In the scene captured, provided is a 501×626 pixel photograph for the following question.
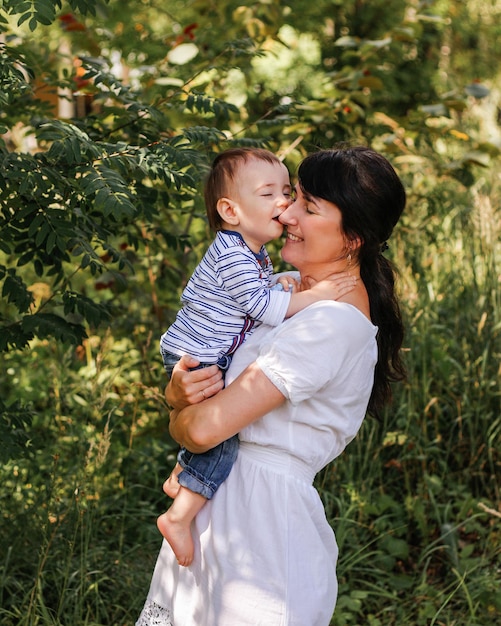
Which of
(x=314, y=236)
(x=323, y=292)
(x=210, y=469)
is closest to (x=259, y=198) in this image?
(x=314, y=236)

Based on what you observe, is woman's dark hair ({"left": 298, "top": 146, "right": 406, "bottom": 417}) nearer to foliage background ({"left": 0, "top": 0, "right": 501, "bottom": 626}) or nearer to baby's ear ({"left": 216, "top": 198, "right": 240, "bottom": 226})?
baby's ear ({"left": 216, "top": 198, "right": 240, "bottom": 226})

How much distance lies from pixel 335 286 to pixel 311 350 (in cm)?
24

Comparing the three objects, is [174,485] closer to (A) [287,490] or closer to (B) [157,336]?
(A) [287,490]

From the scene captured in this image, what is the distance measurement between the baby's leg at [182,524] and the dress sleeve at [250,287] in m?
0.49

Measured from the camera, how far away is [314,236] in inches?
85.9

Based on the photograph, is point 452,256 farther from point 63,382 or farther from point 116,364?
point 63,382

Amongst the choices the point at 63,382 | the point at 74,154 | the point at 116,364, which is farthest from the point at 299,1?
the point at 74,154

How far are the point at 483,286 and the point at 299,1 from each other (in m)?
5.66

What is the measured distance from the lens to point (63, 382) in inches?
155

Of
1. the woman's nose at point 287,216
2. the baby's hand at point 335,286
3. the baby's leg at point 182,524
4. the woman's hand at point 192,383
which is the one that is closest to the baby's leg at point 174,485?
the baby's leg at point 182,524

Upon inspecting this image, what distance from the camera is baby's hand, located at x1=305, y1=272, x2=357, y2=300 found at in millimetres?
2182

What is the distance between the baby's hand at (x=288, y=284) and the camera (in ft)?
7.64

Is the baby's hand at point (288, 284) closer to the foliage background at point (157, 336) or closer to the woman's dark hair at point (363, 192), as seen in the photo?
the woman's dark hair at point (363, 192)

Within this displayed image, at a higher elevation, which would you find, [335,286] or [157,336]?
[335,286]
